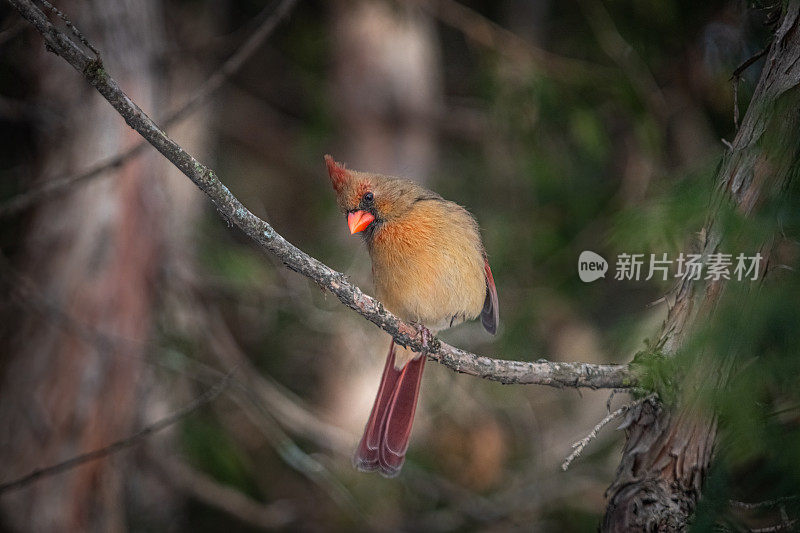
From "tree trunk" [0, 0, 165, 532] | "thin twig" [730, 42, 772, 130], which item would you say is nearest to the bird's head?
"thin twig" [730, 42, 772, 130]

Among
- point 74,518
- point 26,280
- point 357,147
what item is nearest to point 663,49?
point 357,147

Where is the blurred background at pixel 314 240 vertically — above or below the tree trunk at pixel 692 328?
above

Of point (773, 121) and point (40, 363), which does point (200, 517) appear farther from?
point (773, 121)

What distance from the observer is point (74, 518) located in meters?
3.25

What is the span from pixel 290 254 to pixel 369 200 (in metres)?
0.86

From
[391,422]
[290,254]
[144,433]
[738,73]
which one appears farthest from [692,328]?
[144,433]

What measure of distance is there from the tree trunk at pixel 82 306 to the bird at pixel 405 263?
143 centimetres

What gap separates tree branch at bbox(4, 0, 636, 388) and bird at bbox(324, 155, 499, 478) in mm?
420

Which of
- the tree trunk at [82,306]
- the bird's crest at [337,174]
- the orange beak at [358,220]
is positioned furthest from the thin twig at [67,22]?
the tree trunk at [82,306]

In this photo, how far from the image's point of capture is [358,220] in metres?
2.51

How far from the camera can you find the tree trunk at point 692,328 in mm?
1584

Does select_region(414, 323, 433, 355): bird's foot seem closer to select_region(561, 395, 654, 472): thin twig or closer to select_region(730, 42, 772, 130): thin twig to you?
select_region(561, 395, 654, 472): thin twig

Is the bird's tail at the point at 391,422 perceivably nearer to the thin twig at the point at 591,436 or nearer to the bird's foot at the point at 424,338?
the bird's foot at the point at 424,338

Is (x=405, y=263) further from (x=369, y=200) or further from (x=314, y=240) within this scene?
(x=314, y=240)
